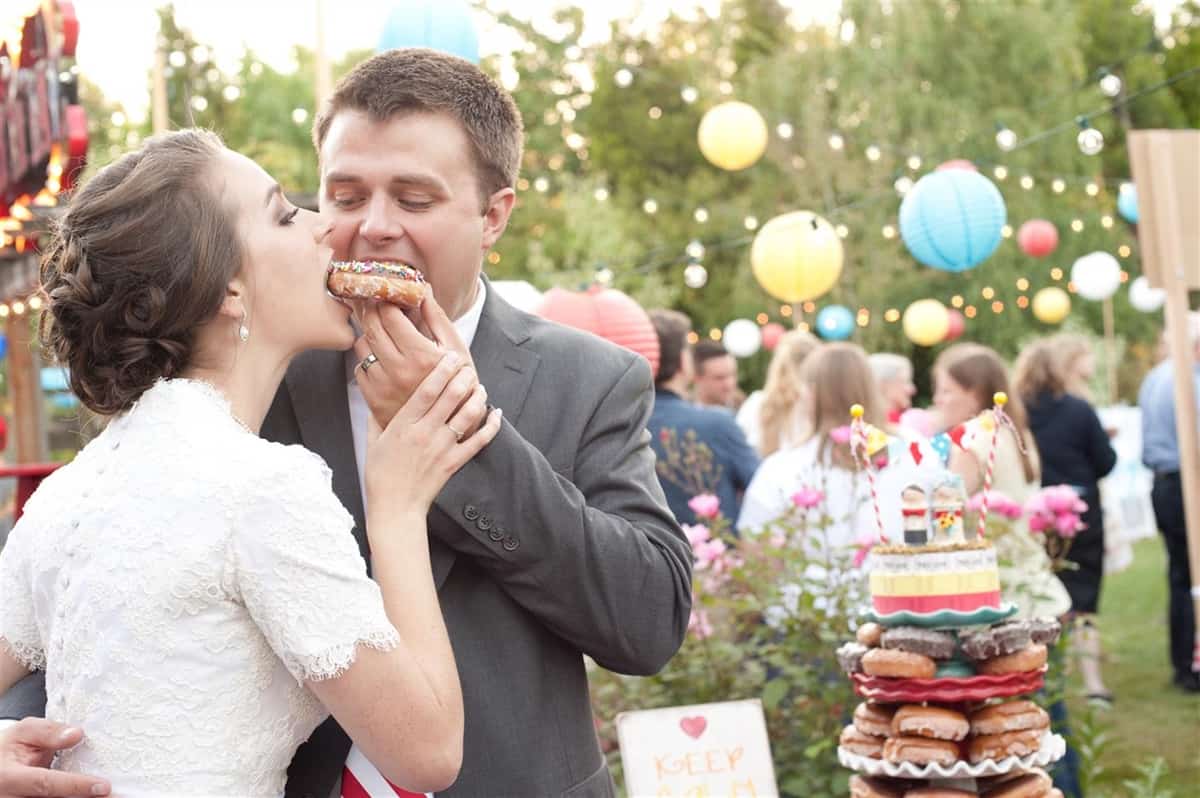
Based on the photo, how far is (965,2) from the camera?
26859 millimetres

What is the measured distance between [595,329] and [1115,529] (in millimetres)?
5162

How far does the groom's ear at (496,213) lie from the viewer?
259 cm

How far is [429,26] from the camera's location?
6.93m

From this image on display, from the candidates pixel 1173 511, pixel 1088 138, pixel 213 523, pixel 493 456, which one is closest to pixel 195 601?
pixel 213 523

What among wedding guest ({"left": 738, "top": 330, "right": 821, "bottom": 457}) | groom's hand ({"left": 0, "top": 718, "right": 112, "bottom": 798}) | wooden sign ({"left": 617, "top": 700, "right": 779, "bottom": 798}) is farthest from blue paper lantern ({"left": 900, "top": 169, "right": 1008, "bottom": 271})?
groom's hand ({"left": 0, "top": 718, "right": 112, "bottom": 798})

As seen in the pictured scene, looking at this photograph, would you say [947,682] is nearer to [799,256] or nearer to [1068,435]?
[1068,435]

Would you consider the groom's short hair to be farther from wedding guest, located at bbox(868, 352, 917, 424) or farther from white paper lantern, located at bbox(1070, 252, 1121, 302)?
white paper lantern, located at bbox(1070, 252, 1121, 302)

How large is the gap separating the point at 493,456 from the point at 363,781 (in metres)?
0.53

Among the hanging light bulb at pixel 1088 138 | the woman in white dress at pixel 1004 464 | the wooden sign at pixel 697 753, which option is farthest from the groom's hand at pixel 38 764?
the hanging light bulb at pixel 1088 138

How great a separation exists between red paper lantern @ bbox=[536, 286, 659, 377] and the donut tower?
3308mm

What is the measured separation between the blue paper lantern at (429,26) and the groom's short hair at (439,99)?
14.7 feet

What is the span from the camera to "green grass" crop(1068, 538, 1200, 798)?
21.6 feet

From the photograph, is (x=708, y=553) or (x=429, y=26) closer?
(x=708, y=553)

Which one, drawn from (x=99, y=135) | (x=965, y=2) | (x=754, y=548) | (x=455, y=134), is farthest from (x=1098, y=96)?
(x=455, y=134)
